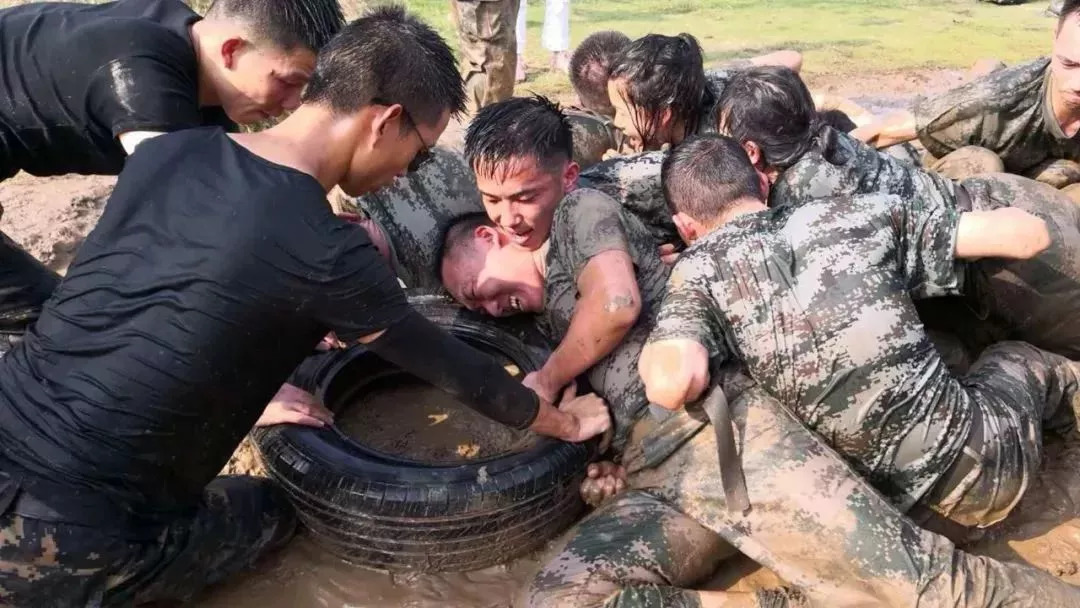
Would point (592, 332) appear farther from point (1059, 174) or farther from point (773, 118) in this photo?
point (1059, 174)

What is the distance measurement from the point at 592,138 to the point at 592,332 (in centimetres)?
220

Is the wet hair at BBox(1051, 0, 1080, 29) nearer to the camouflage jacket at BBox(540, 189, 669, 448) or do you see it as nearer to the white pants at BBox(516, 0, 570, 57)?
the camouflage jacket at BBox(540, 189, 669, 448)

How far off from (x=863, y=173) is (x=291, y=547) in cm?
275

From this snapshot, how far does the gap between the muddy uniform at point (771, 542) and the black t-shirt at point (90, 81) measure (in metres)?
1.96

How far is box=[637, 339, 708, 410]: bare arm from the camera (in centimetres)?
268

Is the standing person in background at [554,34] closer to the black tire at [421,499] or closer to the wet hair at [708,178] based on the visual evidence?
the wet hair at [708,178]

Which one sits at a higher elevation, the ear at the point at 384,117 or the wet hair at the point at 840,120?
the ear at the point at 384,117

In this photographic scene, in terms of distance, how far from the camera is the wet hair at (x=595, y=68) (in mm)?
5422

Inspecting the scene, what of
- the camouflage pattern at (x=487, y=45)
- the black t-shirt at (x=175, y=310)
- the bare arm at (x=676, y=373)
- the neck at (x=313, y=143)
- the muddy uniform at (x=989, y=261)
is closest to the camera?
the black t-shirt at (x=175, y=310)

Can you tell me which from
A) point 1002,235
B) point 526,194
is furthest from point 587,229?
point 1002,235

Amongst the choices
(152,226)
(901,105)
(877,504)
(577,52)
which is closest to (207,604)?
(152,226)

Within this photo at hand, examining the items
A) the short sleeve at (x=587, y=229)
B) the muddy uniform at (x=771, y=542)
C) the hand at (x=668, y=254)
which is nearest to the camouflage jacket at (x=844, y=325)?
the muddy uniform at (x=771, y=542)

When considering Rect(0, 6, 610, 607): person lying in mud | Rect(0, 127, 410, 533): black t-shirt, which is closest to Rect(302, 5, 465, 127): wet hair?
Rect(0, 6, 610, 607): person lying in mud

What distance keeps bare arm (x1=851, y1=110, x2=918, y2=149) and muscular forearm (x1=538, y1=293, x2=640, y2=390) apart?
106 inches
